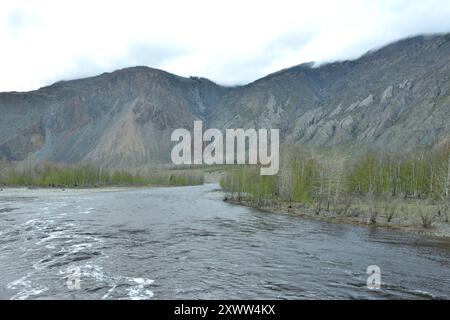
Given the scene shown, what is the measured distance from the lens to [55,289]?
80.4 feet

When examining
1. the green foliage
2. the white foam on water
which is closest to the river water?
the white foam on water

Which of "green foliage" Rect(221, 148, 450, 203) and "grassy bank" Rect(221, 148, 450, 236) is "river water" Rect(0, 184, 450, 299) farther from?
"green foliage" Rect(221, 148, 450, 203)

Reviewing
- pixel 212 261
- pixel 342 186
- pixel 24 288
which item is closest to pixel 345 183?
pixel 342 186

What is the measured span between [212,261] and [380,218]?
3973 centimetres

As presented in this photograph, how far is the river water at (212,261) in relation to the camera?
24.9 m

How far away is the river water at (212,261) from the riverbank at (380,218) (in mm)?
4463

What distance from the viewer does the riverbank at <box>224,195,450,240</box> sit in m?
52.6

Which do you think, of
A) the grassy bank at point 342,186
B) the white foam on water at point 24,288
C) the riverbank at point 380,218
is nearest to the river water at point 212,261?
the white foam on water at point 24,288

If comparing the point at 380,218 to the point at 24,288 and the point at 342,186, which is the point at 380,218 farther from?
the point at 24,288

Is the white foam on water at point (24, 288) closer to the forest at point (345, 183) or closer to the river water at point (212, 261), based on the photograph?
the river water at point (212, 261)

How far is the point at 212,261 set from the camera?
33094 mm
